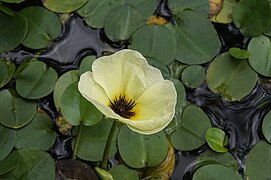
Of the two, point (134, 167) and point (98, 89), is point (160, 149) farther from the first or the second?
point (98, 89)

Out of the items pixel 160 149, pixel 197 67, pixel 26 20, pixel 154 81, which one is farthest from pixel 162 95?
pixel 26 20

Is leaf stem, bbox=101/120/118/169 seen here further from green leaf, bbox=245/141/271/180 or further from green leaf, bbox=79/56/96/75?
green leaf, bbox=245/141/271/180

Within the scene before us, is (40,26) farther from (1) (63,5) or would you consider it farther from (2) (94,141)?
(2) (94,141)

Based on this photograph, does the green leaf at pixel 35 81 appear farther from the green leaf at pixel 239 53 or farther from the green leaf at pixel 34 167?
the green leaf at pixel 239 53

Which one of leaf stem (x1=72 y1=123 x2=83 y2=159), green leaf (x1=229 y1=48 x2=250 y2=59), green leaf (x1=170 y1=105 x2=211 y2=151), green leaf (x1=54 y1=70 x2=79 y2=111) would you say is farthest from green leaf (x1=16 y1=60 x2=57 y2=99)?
green leaf (x1=229 y1=48 x2=250 y2=59)

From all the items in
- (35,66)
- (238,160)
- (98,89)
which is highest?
(98,89)

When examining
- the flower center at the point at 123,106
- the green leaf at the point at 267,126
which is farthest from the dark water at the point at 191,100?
the flower center at the point at 123,106

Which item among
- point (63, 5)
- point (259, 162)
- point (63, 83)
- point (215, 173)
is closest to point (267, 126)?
point (259, 162)
